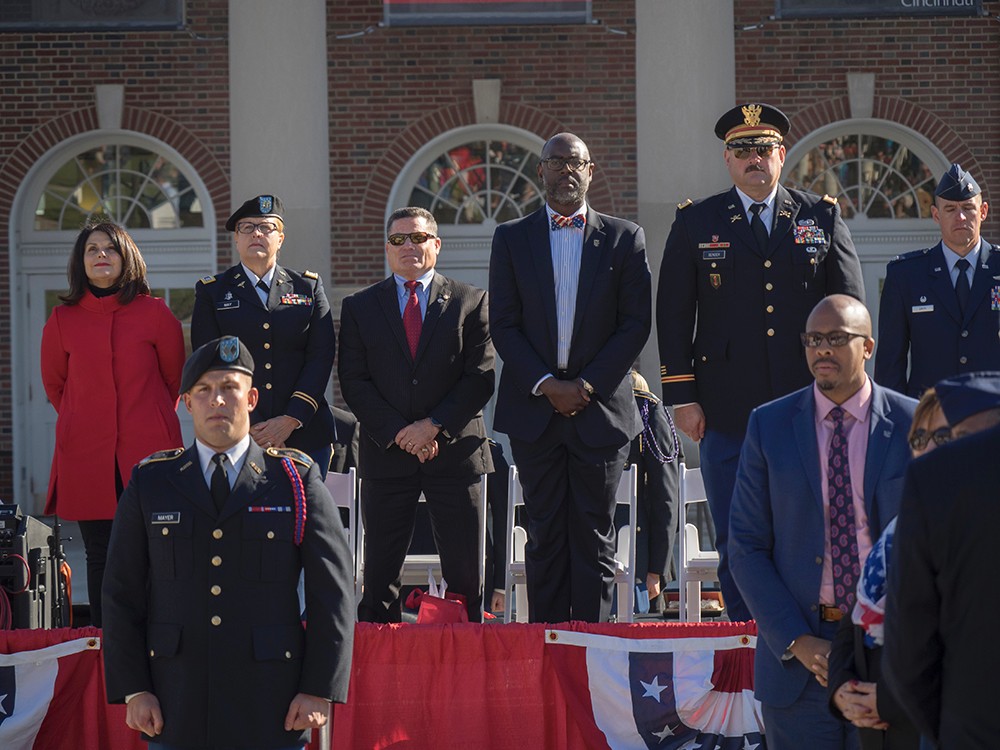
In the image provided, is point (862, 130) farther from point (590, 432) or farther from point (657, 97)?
point (590, 432)

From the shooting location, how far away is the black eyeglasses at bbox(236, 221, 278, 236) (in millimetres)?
6246

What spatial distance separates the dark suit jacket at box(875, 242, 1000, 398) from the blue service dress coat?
2296mm

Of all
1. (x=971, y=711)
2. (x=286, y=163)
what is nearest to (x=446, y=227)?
(x=286, y=163)

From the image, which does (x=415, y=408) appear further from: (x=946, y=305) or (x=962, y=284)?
(x=962, y=284)

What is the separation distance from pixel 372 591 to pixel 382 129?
6993mm

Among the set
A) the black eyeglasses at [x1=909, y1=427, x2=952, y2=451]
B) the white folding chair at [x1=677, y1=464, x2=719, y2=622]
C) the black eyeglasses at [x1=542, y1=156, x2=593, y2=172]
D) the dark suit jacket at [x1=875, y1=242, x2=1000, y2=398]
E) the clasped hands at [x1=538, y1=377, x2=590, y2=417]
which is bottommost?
the white folding chair at [x1=677, y1=464, x2=719, y2=622]

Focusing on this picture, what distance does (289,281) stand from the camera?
6273 millimetres

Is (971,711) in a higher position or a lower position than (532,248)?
lower

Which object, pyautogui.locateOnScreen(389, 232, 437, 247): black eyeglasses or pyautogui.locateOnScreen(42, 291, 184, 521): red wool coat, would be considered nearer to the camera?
pyautogui.locateOnScreen(42, 291, 184, 521): red wool coat

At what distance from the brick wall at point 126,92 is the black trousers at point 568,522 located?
7.30 metres

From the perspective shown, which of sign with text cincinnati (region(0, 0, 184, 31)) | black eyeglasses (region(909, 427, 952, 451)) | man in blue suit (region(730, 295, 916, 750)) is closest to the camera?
black eyeglasses (region(909, 427, 952, 451))

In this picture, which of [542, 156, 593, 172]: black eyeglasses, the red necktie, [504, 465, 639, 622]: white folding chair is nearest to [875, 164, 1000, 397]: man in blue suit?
[504, 465, 639, 622]: white folding chair

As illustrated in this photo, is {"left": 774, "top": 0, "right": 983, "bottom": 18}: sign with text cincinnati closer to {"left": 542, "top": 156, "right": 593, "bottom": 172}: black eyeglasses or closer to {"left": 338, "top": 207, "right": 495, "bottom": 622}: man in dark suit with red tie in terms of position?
{"left": 542, "top": 156, "right": 593, "bottom": 172}: black eyeglasses

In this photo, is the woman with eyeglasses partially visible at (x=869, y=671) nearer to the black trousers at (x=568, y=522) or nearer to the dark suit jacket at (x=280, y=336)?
the black trousers at (x=568, y=522)
